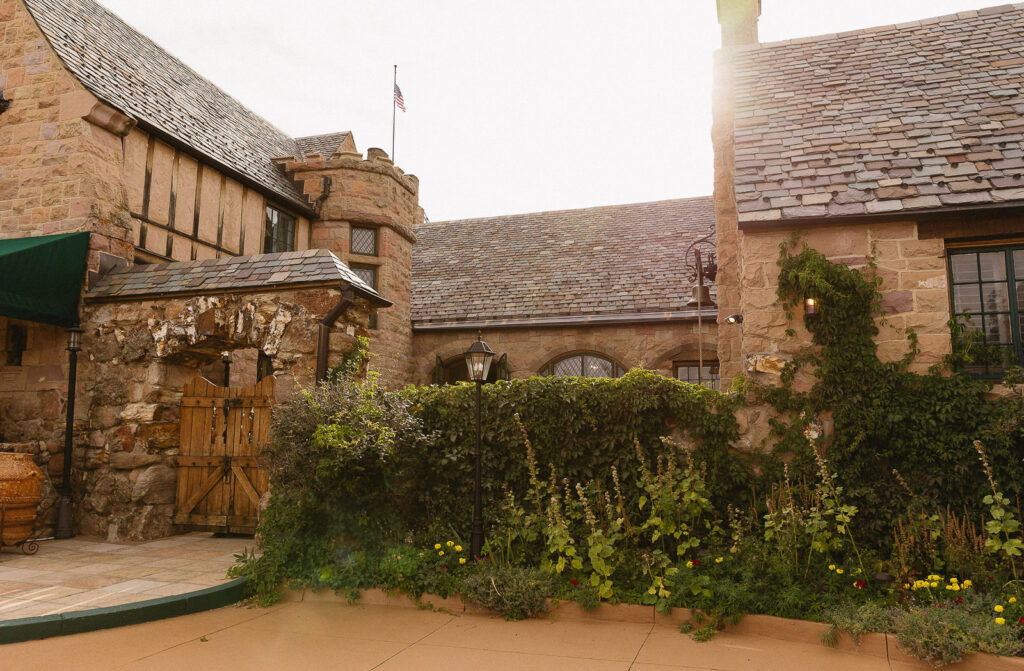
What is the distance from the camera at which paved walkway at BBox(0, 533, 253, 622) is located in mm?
5246

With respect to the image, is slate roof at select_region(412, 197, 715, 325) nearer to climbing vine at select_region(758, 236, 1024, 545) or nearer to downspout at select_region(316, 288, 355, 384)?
climbing vine at select_region(758, 236, 1024, 545)

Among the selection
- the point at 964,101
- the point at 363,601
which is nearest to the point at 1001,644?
the point at 363,601

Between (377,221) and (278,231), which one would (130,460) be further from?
(377,221)

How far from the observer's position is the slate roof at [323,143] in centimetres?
1568

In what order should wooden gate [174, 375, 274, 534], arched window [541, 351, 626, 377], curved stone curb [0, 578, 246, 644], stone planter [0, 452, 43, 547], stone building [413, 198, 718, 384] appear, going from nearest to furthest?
curved stone curb [0, 578, 246, 644], stone planter [0, 452, 43, 547], wooden gate [174, 375, 274, 534], stone building [413, 198, 718, 384], arched window [541, 351, 626, 377]

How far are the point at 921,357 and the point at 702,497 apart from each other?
8.17 ft

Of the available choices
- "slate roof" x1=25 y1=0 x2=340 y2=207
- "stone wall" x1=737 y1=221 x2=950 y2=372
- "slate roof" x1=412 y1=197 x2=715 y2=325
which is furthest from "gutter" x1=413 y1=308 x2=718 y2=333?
"stone wall" x1=737 y1=221 x2=950 y2=372

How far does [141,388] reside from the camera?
8195 millimetres

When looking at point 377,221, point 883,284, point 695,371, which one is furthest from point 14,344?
point 695,371

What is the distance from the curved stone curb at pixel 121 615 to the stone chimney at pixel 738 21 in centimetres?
1132

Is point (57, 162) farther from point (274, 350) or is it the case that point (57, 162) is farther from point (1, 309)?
point (274, 350)

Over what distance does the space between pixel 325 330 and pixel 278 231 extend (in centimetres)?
634

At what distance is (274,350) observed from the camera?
7387 mm

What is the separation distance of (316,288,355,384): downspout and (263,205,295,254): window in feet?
18.3
